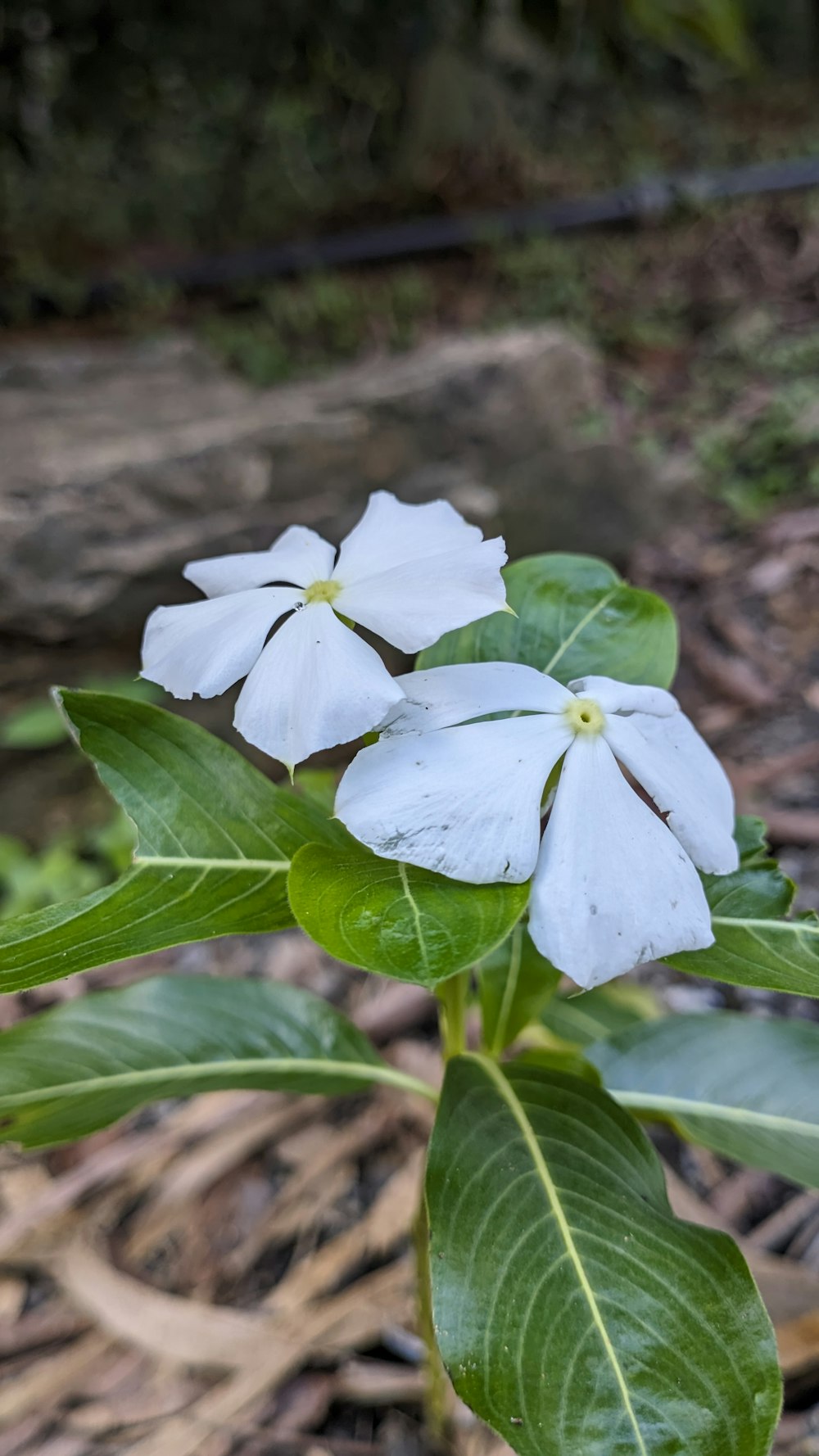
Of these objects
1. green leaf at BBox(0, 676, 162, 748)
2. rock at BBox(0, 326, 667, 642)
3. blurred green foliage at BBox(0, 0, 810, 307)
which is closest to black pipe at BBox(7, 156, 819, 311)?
blurred green foliage at BBox(0, 0, 810, 307)

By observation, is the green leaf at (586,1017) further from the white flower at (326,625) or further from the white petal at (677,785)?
the white flower at (326,625)

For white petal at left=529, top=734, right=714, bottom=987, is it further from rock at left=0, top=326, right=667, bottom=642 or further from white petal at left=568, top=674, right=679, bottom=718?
rock at left=0, top=326, right=667, bottom=642

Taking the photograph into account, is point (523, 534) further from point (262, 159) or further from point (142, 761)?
point (262, 159)

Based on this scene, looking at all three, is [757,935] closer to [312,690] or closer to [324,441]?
[312,690]

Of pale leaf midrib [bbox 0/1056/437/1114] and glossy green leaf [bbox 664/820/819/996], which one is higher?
glossy green leaf [bbox 664/820/819/996]

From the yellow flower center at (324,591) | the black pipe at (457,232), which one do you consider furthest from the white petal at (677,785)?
the black pipe at (457,232)
